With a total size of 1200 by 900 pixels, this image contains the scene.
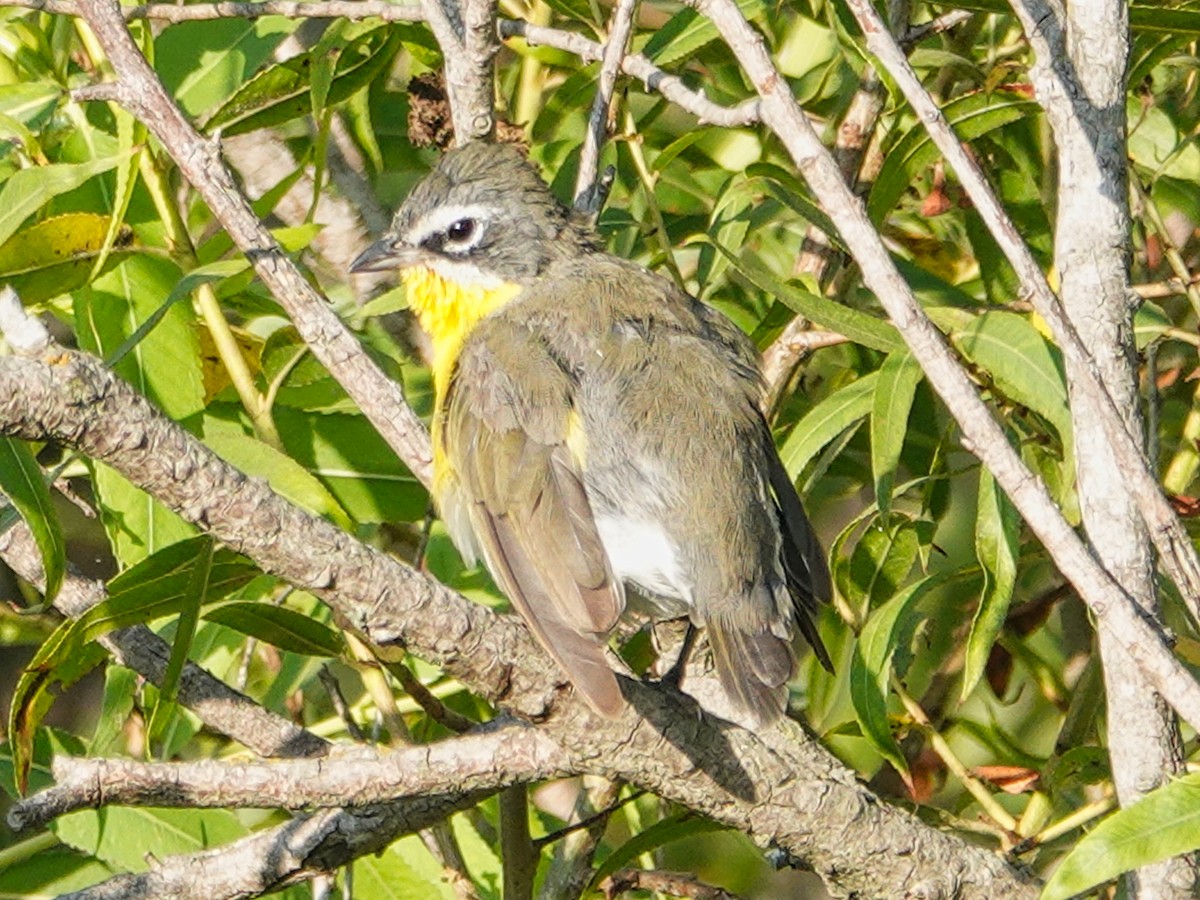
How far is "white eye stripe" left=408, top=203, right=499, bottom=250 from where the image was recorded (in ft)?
12.3

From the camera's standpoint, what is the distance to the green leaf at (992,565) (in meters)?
2.97

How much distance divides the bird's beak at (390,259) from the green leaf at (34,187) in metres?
0.79

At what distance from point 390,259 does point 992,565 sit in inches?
59.6

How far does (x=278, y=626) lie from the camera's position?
3.08m

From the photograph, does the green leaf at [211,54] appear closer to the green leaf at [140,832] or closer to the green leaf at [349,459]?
the green leaf at [349,459]

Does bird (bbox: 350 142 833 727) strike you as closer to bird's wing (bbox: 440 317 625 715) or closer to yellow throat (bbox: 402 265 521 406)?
bird's wing (bbox: 440 317 625 715)

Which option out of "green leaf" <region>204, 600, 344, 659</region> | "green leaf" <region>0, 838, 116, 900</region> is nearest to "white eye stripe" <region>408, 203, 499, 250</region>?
"green leaf" <region>204, 600, 344, 659</region>

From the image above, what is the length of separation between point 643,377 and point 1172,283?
1015 mm

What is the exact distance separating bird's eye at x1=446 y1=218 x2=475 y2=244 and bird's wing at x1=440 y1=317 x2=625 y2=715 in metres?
0.27

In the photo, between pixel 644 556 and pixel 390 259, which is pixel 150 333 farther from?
pixel 644 556

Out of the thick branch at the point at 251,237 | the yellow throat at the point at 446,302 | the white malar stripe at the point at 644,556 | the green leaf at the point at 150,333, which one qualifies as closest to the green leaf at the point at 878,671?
the white malar stripe at the point at 644,556

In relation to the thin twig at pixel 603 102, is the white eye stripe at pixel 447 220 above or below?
below

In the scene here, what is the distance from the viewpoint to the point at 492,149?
3523 millimetres

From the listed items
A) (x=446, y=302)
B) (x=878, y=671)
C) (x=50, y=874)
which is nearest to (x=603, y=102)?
(x=446, y=302)
